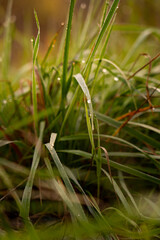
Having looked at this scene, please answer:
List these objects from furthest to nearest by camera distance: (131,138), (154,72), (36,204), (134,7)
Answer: (134,7) → (154,72) → (131,138) → (36,204)

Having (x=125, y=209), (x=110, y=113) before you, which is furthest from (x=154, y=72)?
(x=125, y=209)

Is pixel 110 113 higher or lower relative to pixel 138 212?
higher

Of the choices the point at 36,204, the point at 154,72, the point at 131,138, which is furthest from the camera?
the point at 154,72

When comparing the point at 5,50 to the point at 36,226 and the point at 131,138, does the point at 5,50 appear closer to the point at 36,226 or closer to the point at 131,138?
the point at 131,138

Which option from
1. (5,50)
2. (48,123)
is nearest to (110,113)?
(48,123)

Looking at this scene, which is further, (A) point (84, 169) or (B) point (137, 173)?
(A) point (84, 169)

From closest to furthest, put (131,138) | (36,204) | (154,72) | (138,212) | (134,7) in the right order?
(138,212)
(36,204)
(131,138)
(154,72)
(134,7)

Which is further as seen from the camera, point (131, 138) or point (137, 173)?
point (131, 138)

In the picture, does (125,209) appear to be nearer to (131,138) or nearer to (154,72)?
(131,138)

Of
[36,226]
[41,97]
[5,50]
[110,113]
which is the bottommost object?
[36,226]
